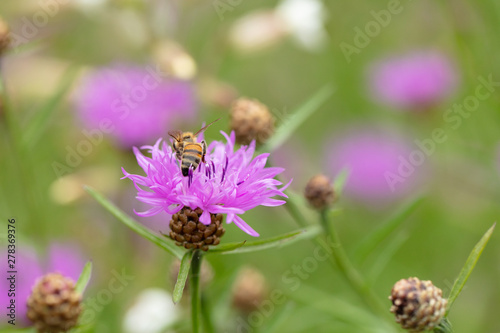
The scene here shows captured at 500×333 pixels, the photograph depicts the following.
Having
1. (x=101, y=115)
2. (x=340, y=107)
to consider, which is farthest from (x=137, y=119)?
(x=340, y=107)

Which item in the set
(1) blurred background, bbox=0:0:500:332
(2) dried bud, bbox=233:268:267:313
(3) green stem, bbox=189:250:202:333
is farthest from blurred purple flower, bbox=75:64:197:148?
(3) green stem, bbox=189:250:202:333

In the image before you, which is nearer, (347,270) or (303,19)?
(347,270)

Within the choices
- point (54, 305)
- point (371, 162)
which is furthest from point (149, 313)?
point (371, 162)

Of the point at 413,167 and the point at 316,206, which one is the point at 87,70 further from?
the point at 413,167

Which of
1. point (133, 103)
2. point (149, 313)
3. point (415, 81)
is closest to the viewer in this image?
point (149, 313)

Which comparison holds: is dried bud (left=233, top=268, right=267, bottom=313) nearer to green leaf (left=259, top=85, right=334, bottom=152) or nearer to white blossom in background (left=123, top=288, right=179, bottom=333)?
white blossom in background (left=123, top=288, right=179, bottom=333)

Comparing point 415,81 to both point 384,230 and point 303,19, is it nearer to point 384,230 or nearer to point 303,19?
point 303,19

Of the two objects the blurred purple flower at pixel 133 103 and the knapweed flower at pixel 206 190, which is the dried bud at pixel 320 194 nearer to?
the knapweed flower at pixel 206 190
